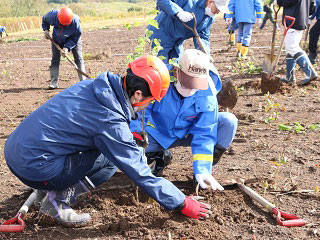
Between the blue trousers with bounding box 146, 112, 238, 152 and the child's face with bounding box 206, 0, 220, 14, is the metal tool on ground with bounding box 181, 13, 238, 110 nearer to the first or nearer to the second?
the child's face with bounding box 206, 0, 220, 14

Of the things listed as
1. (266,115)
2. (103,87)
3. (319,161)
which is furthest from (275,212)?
(266,115)

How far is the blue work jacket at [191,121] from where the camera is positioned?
299 centimetres

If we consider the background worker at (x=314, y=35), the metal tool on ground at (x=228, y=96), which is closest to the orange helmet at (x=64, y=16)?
the metal tool on ground at (x=228, y=96)

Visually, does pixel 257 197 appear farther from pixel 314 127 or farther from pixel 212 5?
pixel 212 5

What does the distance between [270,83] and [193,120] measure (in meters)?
3.16

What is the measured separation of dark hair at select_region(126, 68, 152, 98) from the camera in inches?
93.2

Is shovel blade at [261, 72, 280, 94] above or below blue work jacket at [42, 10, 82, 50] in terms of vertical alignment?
below

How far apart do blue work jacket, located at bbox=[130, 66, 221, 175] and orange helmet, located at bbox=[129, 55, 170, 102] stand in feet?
2.28

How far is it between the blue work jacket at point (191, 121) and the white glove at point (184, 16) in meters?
1.76

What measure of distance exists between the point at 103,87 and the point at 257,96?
411cm

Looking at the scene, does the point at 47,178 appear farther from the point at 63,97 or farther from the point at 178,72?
the point at 178,72

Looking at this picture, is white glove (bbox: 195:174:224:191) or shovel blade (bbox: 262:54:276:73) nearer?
white glove (bbox: 195:174:224:191)

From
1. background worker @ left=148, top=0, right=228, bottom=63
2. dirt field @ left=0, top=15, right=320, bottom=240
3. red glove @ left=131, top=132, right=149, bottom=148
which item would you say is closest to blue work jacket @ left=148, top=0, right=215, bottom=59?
background worker @ left=148, top=0, right=228, bottom=63

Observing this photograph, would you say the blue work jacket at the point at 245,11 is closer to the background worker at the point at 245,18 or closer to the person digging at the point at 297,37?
the background worker at the point at 245,18
